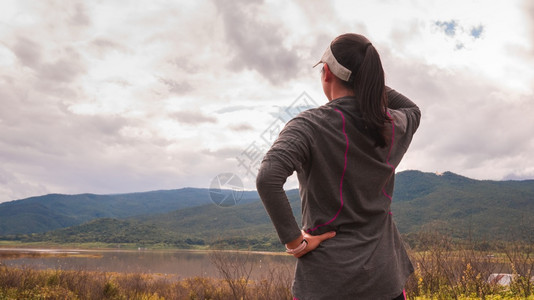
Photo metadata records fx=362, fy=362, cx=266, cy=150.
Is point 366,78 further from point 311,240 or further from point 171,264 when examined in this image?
point 171,264

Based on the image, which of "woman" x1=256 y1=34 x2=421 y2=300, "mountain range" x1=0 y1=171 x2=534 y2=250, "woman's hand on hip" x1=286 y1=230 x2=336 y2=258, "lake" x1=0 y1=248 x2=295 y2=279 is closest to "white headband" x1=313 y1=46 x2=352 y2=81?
"woman" x1=256 y1=34 x2=421 y2=300

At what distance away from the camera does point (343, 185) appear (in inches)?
49.2

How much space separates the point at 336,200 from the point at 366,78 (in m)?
0.46

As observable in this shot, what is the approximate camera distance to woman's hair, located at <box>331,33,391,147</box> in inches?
50.3

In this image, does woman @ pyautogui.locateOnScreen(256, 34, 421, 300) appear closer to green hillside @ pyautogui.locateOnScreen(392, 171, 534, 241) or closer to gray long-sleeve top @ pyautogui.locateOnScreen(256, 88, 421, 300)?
gray long-sleeve top @ pyautogui.locateOnScreen(256, 88, 421, 300)

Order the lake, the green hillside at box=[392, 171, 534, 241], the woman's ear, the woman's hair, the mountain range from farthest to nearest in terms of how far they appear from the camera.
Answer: the mountain range → the green hillside at box=[392, 171, 534, 241] → the lake → the woman's ear → the woman's hair

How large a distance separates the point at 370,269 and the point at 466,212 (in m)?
85.2

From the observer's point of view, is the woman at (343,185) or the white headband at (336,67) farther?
the white headband at (336,67)

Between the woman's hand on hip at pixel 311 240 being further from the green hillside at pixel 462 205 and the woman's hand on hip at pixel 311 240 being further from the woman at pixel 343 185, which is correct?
the green hillside at pixel 462 205

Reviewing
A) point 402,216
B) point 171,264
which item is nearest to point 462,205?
point 402,216

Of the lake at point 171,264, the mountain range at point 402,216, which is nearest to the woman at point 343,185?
the lake at point 171,264

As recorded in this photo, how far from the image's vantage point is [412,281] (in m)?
7.98

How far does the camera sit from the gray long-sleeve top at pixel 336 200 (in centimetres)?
117

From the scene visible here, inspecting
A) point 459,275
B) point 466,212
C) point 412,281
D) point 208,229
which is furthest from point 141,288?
point 208,229
